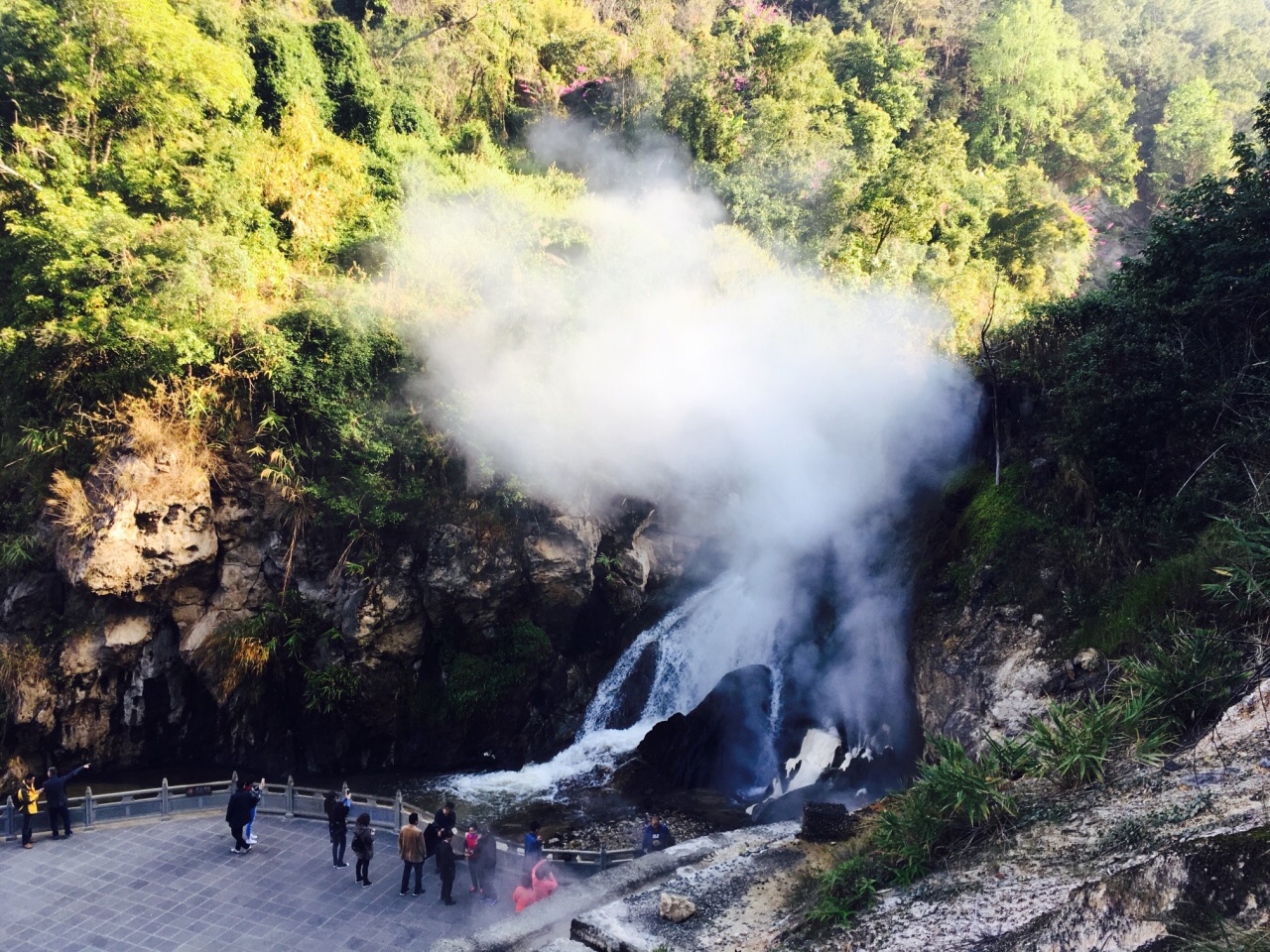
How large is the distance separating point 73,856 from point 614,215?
684 inches

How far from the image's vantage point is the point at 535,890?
9367mm

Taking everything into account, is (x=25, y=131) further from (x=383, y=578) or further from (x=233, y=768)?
(x=233, y=768)

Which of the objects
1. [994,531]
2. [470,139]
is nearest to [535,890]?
[994,531]

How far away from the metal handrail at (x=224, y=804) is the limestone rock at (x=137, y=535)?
3.78 m

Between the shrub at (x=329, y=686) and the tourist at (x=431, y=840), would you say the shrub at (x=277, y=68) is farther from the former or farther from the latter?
the tourist at (x=431, y=840)

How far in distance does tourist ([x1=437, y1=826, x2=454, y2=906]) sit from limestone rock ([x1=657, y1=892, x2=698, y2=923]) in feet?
8.98

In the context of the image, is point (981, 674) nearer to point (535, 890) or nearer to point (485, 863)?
point (535, 890)

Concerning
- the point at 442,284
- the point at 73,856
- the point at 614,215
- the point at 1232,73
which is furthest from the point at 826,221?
the point at 1232,73

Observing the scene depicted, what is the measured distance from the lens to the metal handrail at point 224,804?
10.2 m

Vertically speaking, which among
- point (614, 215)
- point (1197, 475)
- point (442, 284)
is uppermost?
point (614, 215)

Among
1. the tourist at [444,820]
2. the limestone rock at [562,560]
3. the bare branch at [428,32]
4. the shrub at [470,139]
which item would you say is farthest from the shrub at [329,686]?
the bare branch at [428,32]

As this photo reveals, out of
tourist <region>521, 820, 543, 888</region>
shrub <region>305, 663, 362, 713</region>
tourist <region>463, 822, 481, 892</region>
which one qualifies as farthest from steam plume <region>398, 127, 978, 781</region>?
tourist <region>463, 822, 481, 892</region>

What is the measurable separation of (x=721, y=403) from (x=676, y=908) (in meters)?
11.6

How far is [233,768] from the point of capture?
14656 mm
